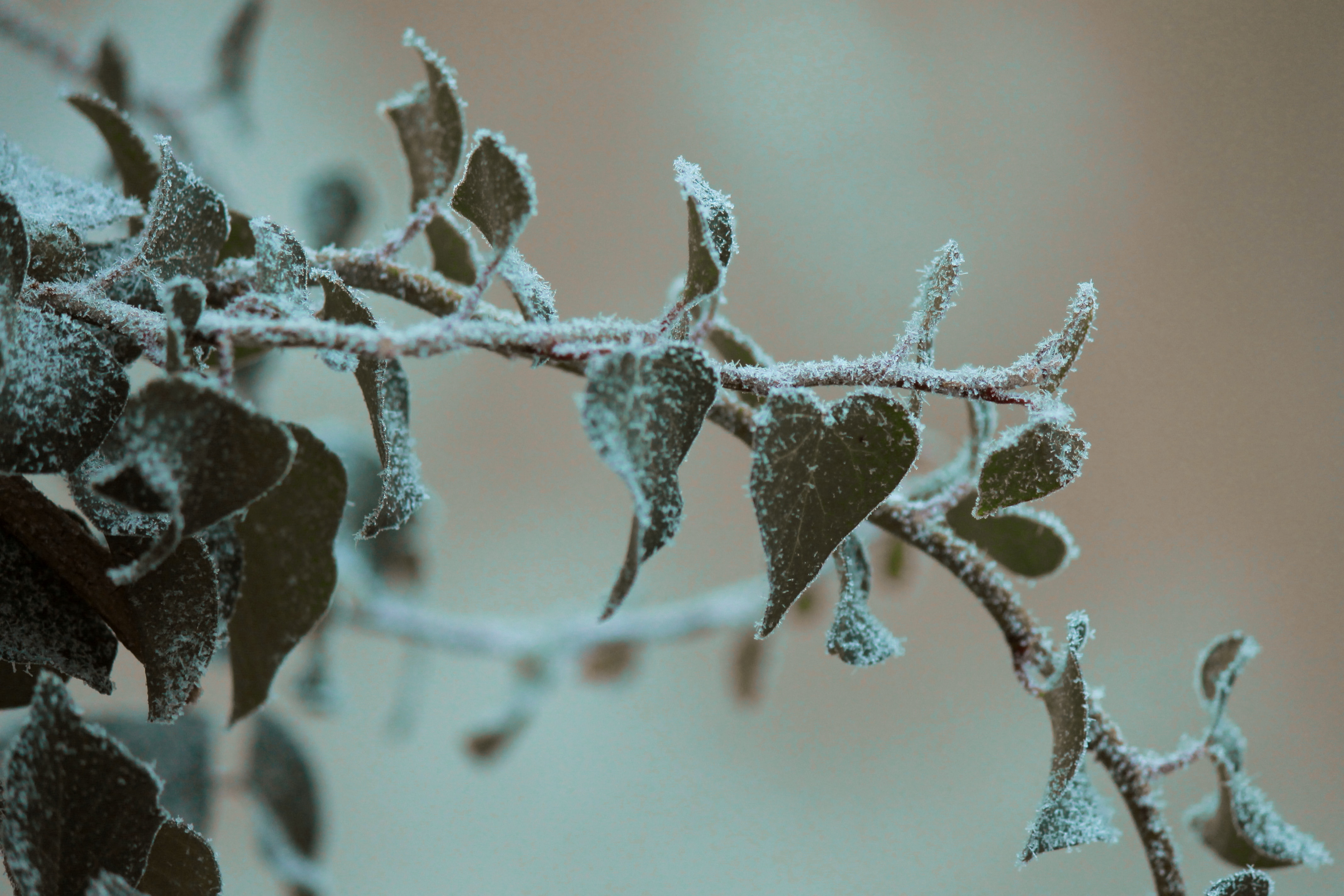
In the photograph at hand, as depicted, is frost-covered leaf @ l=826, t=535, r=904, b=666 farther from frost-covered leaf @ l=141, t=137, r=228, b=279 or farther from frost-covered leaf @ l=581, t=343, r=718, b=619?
frost-covered leaf @ l=141, t=137, r=228, b=279

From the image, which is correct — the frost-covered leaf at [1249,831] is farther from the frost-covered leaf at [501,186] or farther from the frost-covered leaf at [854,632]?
the frost-covered leaf at [501,186]

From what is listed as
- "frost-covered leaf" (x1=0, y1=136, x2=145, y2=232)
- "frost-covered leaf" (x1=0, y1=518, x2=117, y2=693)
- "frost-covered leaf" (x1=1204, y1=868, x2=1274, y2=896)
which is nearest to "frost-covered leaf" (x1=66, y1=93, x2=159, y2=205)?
"frost-covered leaf" (x1=0, y1=136, x2=145, y2=232)

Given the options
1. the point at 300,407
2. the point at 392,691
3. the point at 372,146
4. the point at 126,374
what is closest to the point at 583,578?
the point at 392,691

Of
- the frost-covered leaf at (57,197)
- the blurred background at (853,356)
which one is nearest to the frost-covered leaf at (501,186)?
the frost-covered leaf at (57,197)

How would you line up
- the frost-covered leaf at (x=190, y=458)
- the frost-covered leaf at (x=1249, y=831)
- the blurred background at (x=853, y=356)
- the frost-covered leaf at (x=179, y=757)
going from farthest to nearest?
the blurred background at (x=853, y=356) < the frost-covered leaf at (x=179, y=757) < the frost-covered leaf at (x=1249, y=831) < the frost-covered leaf at (x=190, y=458)

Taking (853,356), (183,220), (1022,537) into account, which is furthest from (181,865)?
(853,356)
